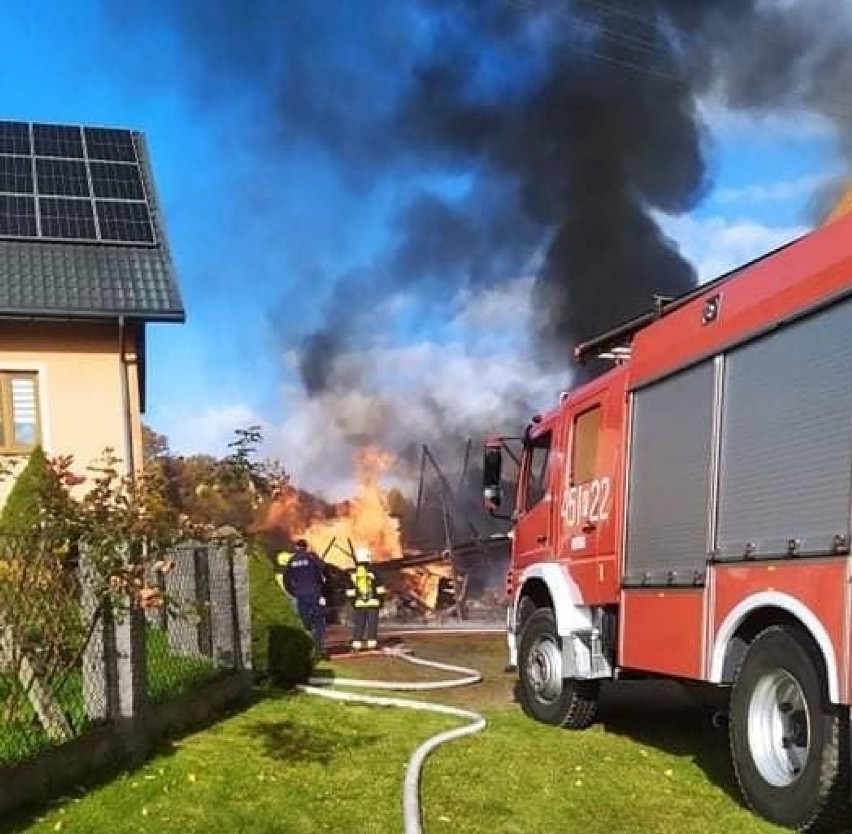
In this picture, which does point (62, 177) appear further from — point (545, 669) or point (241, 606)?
point (545, 669)

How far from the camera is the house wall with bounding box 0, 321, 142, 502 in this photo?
14.6m

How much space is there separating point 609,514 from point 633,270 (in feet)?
70.0

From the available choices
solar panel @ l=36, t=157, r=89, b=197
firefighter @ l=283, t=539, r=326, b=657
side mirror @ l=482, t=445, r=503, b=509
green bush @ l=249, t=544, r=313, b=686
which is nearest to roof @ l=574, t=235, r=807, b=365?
side mirror @ l=482, t=445, r=503, b=509

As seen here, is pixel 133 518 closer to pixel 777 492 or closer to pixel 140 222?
pixel 777 492

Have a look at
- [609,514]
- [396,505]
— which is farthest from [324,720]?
[396,505]

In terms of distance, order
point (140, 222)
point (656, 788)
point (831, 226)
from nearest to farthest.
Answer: point (831, 226) < point (656, 788) < point (140, 222)

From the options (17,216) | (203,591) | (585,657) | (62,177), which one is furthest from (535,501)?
(62,177)

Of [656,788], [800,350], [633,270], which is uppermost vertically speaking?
[633,270]

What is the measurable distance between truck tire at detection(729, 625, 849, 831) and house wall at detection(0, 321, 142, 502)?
10.6m

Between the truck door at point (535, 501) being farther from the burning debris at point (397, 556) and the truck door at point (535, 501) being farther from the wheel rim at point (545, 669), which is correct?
the burning debris at point (397, 556)

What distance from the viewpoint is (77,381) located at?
14758mm

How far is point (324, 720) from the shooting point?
761cm

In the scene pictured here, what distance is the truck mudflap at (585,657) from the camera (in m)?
7.37

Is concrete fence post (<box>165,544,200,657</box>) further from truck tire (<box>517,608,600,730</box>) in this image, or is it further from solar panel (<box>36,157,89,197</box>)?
solar panel (<box>36,157,89,197</box>)
